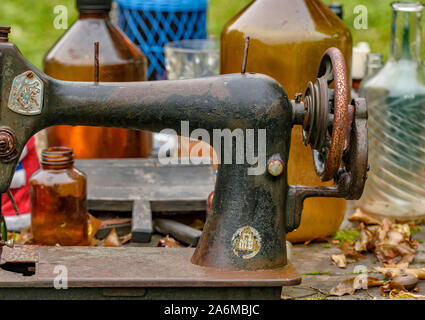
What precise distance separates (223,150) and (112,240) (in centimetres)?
46

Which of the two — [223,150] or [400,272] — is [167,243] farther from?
[400,272]

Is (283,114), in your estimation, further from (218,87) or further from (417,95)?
(417,95)

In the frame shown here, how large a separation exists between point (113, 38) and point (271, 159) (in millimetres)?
971

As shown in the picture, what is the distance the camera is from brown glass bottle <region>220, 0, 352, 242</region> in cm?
167

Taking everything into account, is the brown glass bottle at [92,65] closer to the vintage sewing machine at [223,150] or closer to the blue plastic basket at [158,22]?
the blue plastic basket at [158,22]

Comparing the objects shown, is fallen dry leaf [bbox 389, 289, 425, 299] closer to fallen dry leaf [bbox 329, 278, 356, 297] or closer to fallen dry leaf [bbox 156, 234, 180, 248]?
fallen dry leaf [bbox 329, 278, 356, 297]

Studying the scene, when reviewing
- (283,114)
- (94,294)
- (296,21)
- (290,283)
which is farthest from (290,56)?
(94,294)

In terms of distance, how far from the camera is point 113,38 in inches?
84.8

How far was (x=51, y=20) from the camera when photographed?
183 inches

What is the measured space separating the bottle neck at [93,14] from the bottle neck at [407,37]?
0.85m

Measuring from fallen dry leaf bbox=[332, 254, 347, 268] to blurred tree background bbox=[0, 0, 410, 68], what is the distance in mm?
2639

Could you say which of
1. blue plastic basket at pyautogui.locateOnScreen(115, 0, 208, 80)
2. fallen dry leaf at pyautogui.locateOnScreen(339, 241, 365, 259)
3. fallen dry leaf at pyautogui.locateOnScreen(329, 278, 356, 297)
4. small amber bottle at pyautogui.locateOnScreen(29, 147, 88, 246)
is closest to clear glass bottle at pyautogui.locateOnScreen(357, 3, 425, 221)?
fallen dry leaf at pyautogui.locateOnScreen(339, 241, 365, 259)

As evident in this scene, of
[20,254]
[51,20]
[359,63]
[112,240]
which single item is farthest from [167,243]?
[51,20]

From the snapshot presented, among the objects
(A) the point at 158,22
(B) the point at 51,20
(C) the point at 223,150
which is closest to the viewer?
(C) the point at 223,150
